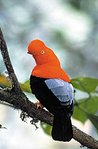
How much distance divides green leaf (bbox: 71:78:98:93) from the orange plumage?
29cm

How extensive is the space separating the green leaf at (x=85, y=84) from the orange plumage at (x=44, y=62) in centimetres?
29

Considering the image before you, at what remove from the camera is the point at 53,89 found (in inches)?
26.5

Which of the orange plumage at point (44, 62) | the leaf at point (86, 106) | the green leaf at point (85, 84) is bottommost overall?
the leaf at point (86, 106)

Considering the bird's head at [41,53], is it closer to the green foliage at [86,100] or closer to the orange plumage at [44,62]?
the orange plumage at [44,62]

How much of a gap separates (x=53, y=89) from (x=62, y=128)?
0.06 meters

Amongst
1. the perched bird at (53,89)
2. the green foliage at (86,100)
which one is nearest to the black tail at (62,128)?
the perched bird at (53,89)

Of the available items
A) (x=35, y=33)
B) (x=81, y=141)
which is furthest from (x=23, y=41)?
(x=81, y=141)

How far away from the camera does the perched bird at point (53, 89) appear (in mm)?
671

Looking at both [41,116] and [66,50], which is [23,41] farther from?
[41,116]

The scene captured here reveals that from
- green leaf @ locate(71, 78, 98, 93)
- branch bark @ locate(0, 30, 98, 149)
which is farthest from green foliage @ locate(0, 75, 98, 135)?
branch bark @ locate(0, 30, 98, 149)

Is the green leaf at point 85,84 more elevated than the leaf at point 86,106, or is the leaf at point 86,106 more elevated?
the green leaf at point 85,84

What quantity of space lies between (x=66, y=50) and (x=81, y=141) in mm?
1823

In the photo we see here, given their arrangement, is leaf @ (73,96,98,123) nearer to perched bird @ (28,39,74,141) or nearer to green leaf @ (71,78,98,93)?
green leaf @ (71,78,98,93)

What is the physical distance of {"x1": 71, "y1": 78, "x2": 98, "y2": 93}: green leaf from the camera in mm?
982
